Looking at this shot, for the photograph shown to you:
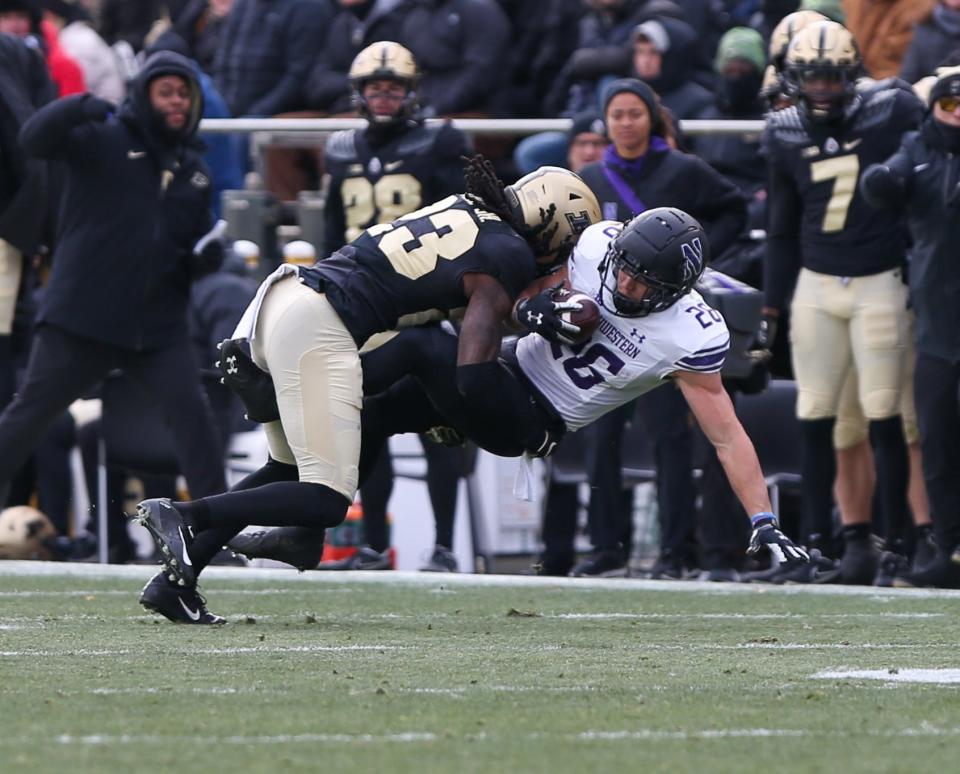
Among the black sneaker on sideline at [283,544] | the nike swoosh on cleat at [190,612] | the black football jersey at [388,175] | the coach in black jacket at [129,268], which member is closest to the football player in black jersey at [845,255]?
the black football jersey at [388,175]

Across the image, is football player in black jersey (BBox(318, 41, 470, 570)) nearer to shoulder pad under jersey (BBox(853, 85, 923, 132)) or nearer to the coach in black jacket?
the coach in black jacket

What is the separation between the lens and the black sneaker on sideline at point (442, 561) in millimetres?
9406

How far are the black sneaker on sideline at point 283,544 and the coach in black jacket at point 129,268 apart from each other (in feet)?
8.00

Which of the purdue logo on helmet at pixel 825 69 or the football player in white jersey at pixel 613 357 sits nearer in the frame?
the football player in white jersey at pixel 613 357

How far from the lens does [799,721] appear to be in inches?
173

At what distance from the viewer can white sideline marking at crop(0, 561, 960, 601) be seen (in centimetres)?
826

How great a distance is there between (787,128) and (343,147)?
1977mm

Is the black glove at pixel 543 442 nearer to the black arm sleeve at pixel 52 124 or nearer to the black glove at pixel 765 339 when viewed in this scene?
the black glove at pixel 765 339

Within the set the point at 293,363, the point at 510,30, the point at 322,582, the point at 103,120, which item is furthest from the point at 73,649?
the point at 510,30

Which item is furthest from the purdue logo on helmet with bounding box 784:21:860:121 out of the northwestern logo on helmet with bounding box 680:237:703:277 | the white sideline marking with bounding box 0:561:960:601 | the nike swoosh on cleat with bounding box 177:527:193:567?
the nike swoosh on cleat with bounding box 177:527:193:567

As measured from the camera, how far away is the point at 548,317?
6.32 meters

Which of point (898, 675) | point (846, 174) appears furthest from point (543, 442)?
point (846, 174)

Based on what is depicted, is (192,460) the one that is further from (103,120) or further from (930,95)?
(930,95)

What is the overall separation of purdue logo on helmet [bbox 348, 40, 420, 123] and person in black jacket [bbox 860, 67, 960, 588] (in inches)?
83.7
